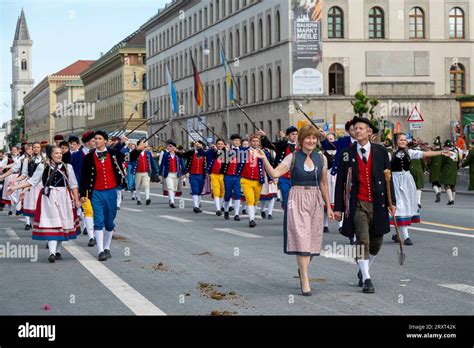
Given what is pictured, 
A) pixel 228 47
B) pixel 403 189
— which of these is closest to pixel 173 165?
pixel 403 189

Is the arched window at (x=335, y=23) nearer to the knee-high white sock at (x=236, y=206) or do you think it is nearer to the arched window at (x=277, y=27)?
the arched window at (x=277, y=27)

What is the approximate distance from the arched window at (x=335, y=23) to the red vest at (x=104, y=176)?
177 feet

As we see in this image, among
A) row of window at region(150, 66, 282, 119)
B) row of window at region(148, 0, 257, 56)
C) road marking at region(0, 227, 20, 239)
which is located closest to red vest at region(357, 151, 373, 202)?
road marking at region(0, 227, 20, 239)

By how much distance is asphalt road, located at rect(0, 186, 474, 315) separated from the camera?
1018 cm

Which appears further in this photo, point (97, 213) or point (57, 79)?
point (57, 79)

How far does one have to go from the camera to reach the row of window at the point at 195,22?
8175 cm

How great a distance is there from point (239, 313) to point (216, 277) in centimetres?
296

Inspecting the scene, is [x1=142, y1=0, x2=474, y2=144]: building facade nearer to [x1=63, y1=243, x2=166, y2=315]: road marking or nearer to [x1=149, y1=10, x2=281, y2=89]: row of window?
[x1=149, y1=10, x2=281, y2=89]: row of window

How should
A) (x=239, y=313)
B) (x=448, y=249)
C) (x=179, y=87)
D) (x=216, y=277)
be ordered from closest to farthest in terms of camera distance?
(x=239, y=313)
(x=216, y=277)
(x=448, y=249)
(x=179, y=87)

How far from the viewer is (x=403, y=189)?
1723 cm

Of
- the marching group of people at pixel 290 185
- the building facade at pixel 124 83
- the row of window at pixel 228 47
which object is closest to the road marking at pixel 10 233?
the marching group of people at pixel 290 185

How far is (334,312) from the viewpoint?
977 cm
